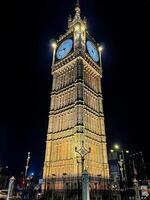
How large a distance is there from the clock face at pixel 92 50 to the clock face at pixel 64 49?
4.25 meters

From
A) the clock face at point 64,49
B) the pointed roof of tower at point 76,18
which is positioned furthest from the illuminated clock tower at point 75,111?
the pointed roof of tower at point 76,18

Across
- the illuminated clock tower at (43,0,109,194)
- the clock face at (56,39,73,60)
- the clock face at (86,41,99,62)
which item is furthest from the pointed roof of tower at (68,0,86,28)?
the clock face at (86,41,99,62)

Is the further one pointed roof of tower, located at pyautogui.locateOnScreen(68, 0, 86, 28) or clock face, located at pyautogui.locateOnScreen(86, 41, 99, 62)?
pointed roof of tower, located at pyautogui.locateOnScreen(68, 0, 86, 28)

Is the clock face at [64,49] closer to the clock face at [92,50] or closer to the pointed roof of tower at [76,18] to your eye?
the clock face at [92,50]

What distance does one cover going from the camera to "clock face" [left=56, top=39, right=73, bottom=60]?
4339cm

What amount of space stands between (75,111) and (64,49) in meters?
17.9

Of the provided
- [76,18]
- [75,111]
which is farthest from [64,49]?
[75,111]

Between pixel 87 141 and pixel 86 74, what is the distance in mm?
15439

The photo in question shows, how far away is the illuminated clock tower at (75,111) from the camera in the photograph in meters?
31.2

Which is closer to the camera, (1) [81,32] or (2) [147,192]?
(2) [147,192]

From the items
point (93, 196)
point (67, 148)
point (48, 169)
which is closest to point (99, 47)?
point (67, 148)

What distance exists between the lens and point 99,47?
4978cm

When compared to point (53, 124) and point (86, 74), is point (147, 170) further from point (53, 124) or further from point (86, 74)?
point (86, 74)

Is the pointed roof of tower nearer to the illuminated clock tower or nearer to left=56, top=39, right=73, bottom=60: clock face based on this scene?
the illuminated clock tower
